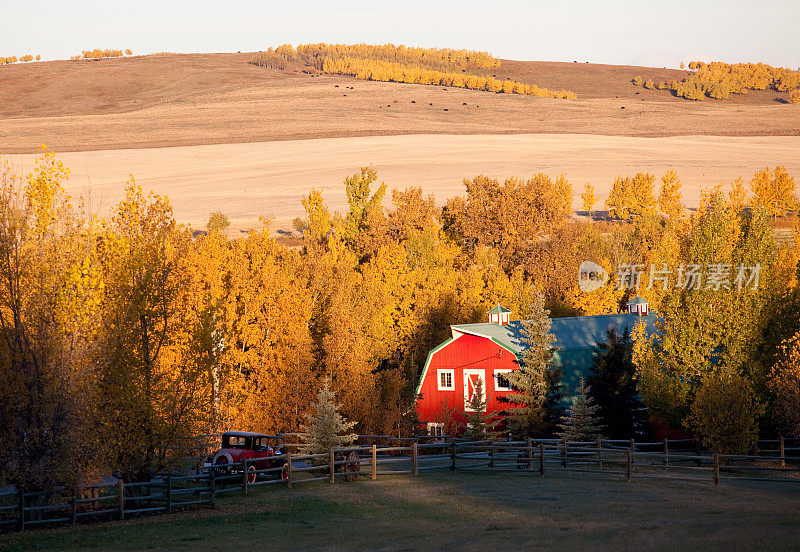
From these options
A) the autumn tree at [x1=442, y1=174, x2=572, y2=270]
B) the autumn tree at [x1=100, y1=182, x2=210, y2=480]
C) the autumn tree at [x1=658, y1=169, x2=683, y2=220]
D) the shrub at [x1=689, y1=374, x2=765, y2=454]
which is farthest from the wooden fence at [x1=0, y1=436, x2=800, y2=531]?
the autumn tree at [x1=658, y1=169, x2=683, y2=220]

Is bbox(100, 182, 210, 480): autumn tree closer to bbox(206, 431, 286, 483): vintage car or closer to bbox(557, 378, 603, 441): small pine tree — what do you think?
bbox(206, 431, 286, 483): vintage car

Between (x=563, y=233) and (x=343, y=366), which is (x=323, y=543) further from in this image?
(x=563, y=233)

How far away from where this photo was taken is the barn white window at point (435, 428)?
51.9 m

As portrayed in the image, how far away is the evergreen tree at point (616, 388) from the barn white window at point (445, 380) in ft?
33.2

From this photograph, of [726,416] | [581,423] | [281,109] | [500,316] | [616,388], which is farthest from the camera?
[281,109]

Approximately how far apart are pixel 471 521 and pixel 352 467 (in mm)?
10575

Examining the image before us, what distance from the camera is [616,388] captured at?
44.6 metres

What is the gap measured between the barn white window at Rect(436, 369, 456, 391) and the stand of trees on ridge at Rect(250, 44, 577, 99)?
122871 millimetres

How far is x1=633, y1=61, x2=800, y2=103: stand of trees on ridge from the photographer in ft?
531

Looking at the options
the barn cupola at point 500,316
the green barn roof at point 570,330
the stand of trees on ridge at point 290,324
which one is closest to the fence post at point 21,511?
the stand of trees on ridge at point 290,324

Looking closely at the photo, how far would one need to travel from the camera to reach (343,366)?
4544 cm

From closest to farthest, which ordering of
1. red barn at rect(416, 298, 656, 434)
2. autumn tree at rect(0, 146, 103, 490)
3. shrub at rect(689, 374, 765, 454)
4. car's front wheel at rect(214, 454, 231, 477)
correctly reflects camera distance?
autumn tree at rect(0, 146, 103, 490), car's front wheel at rect(214, 454, 231, 477), shrub at rect(689, 374, 765, 454), red barn at rect(416, 298, 656, 434)

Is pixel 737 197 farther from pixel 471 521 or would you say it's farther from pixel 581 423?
pixel 471 521

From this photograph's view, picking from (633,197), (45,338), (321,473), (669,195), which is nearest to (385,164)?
(633,197)
